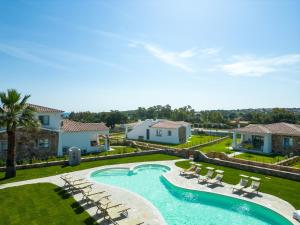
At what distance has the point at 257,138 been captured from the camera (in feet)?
131

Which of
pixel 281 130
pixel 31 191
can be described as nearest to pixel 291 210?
pixel 31 191

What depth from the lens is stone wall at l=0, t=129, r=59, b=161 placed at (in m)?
28.8

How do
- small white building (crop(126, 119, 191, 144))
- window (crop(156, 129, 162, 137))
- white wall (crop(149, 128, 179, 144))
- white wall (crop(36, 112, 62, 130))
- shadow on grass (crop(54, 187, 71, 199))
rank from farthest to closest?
1. window (crop(156, 129, 162, 137))
2. small white building (crop(126, 119, 191, 144))
3. white wall (crop(149, 128, 179, 144))
4. white wall (crop(36, 112, 62, 130))
5. shadow on grass (crop(54, 187, 71, 199))

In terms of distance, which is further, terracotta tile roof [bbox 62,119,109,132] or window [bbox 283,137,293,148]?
window [bbox 283,137,293,148]

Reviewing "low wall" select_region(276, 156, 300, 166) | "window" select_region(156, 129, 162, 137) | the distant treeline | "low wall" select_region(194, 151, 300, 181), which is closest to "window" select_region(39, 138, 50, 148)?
"low wall" select_region(194, 151, 300, 181)

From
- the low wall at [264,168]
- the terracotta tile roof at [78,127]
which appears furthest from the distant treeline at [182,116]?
the low wall at [264,168]

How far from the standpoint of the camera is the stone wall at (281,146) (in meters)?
34.8

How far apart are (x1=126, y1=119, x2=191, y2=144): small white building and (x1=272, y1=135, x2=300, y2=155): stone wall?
56.9ft

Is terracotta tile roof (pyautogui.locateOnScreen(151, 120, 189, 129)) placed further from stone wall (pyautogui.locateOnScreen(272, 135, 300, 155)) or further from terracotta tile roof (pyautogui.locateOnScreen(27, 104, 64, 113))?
terracotta tile roof (pyautogui.locateOnScreen(27, 104, 64, 113))

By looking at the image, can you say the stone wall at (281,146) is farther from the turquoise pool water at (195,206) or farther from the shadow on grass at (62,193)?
the shadow on grass at (62,193)

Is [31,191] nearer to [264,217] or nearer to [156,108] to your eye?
[264,217]

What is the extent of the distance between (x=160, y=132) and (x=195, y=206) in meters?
35.9

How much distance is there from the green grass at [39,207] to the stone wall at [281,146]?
30263 millimetres

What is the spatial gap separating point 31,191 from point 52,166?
319 inches
